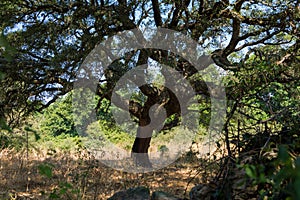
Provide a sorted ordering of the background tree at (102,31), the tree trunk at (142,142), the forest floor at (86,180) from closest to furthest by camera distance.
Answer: the forest floor at (86,180) → the background tree at (102,31) → the tree trunk at (142,142)

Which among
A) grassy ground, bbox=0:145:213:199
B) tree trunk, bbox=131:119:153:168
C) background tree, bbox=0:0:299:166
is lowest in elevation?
grassy ground, bbox=0:145:213:199

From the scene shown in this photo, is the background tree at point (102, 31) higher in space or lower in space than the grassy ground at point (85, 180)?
higher

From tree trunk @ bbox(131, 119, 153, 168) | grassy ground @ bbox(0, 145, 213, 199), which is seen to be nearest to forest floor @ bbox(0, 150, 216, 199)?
grassy ground @ bbox(0, 145, 213, 199)

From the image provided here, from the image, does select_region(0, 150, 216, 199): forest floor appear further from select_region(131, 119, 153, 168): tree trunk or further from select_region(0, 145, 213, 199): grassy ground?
select_region(131, 119, 153, 168): tree trunk

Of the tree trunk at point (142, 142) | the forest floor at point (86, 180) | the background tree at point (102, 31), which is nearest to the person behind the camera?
the forest floor at point (86, 180)

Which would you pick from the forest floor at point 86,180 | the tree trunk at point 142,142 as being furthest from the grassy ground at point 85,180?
the tree trunk at point 142,142

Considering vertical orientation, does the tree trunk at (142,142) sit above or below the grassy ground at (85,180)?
above

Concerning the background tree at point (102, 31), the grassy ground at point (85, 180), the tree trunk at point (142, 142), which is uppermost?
the background tree at point (102, 31)

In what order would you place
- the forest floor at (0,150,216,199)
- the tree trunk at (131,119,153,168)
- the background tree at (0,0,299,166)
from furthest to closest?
the tree trunk at (131,119,153,168), the background tree at (0,0,299,166), the forest floor at (0,150,216,199)

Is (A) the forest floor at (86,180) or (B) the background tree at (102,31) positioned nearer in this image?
(A) the forest floor at (86,180)

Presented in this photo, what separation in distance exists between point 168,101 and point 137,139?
136 centimetres

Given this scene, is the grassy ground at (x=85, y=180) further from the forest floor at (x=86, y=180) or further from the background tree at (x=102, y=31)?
the background tree at (x=102, y=31)

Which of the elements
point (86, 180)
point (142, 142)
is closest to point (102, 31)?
point (86, 180)

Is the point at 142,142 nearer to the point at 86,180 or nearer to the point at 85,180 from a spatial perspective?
the point at 86,180
